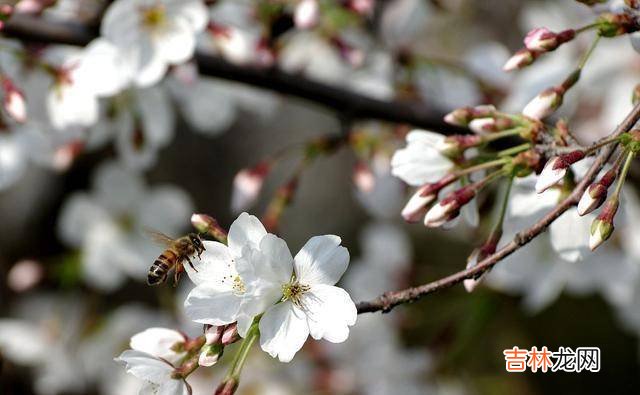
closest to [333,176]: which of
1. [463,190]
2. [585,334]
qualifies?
[585,334]

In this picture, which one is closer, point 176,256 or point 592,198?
point 592,198

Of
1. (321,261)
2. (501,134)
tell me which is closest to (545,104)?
(501,134)

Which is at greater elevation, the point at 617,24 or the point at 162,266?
the point at 617,24


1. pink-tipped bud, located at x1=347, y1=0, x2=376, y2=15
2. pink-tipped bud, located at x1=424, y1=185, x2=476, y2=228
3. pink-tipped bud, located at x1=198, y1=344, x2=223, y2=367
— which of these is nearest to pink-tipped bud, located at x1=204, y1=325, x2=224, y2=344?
pink-tipped bud, located at x1=198, y1=344, x2=223, y2=367

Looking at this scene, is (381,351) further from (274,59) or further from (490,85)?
(274,59)

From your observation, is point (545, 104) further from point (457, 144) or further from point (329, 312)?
point (329, 312)

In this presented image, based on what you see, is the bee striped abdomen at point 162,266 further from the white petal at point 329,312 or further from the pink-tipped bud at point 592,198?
the pink-tipped bud at point 592,198
